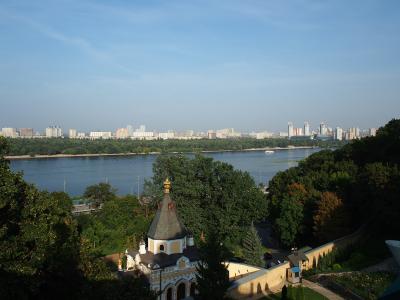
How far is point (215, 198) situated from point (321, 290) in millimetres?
7359

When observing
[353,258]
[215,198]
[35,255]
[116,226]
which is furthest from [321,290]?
[116,226]

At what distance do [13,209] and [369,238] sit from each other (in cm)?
986

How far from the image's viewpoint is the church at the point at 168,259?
875cm

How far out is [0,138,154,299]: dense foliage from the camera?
271 inches

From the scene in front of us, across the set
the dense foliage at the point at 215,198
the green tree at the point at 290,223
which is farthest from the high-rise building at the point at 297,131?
the green tree at the point at 290,223

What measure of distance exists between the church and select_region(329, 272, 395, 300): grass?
3.09 metres

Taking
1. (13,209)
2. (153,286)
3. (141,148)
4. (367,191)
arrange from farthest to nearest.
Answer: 1. (141,148)
2. (367,191)
3. (153,286)
4. (13,209)

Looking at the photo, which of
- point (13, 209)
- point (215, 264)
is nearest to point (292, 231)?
point (215, 264)

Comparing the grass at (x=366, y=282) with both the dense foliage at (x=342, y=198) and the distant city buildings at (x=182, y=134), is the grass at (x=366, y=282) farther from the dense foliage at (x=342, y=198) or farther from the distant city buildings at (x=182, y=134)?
the distant city buildings at (x=182, y=134)

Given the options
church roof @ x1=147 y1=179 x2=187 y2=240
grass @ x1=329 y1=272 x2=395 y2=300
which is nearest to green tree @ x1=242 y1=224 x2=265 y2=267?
grass @ x1=329 y1=272 x2=395 y2=300

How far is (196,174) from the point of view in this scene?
16.7 metres

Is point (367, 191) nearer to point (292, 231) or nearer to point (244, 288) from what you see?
point (292, 231)

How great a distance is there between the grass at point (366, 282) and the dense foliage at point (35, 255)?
4631mm

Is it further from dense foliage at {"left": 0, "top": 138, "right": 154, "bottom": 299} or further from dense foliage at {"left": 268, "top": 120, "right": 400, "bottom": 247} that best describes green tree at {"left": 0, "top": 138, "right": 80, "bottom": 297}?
dense foliage at {"left": 268, "top": 120, "right": 400, "bottom": 247}
